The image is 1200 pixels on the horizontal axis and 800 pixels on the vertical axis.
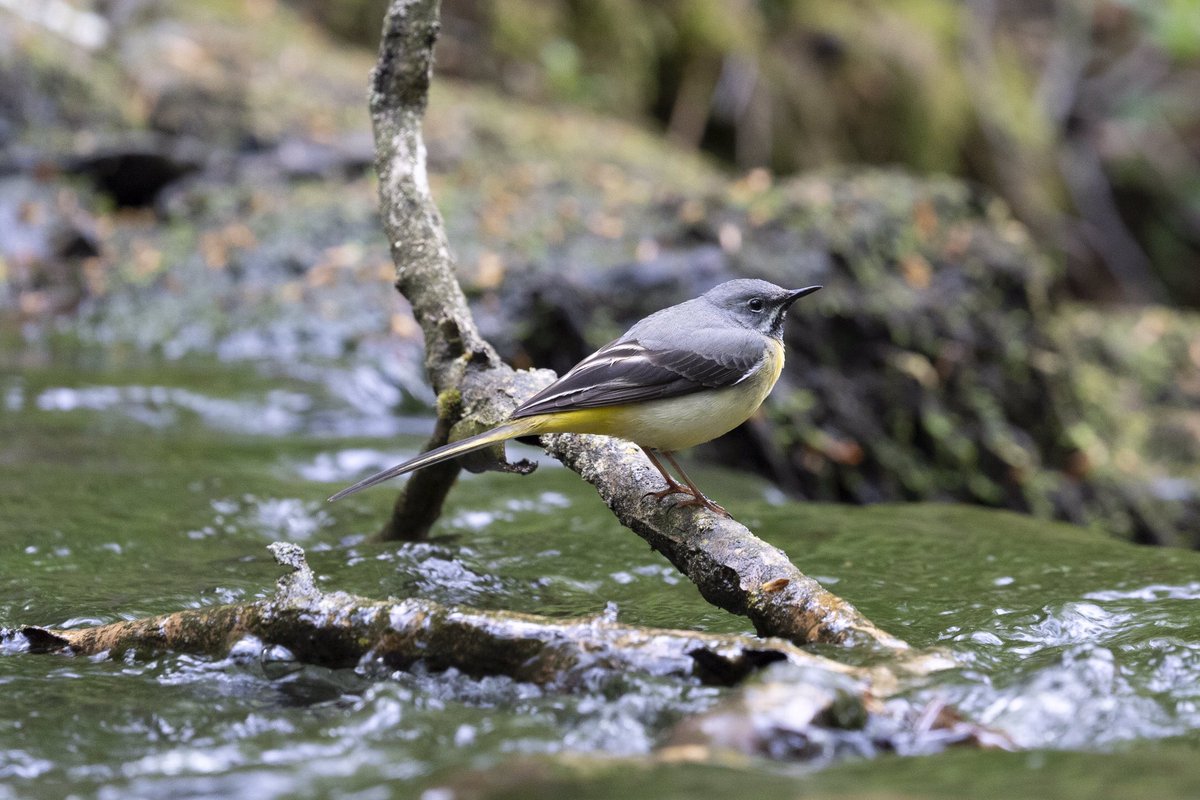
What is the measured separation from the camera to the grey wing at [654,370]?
3.83m

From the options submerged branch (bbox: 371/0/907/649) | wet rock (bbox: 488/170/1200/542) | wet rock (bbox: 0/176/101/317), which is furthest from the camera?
wet rock (bbox: 0/176/101/317)

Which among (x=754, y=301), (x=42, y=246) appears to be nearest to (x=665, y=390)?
(x=754, y=301)

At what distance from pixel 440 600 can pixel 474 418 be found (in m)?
0.67

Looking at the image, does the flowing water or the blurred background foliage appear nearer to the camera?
the flowing water

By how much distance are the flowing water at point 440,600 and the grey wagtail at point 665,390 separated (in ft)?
2.10

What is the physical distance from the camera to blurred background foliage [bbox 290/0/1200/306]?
14.5 meters

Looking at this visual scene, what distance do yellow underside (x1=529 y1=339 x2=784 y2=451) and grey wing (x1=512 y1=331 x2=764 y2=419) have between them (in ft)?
0.12

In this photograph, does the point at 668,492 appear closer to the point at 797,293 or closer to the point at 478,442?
the point at 478,442

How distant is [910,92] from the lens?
15242 mm

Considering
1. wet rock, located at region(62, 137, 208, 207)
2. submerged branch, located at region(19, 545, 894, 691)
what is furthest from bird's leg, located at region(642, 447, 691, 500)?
wet rock, located at region(62, 137, 208, 207)

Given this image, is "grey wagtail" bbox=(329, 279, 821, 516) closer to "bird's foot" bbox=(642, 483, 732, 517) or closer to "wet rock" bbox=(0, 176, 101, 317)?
"bird's foot" bbox=(642, 483, 732, 517)

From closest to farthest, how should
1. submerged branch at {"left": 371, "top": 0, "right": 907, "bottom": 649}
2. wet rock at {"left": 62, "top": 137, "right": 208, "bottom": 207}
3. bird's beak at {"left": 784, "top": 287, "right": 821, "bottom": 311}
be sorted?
submerged branch at {"left": 371, "top": 0, "right": 907, "bottom": 649}
bird's beak at {"left": 784, "top": 287, "right": 821, "bottom": 311}
wet rock at {"left": 62, "top": 137, "right": 208, "bottom": 207}

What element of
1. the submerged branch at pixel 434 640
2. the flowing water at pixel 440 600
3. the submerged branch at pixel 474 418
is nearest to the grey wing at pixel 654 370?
the submerged branch at pixel 474 418

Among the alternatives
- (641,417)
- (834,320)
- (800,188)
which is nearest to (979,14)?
(800,188)
